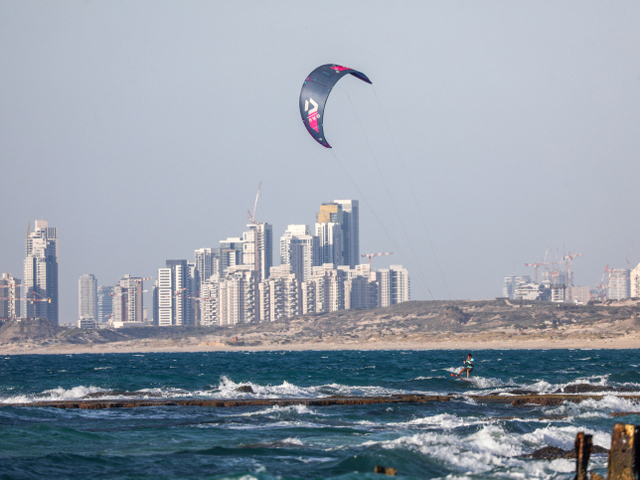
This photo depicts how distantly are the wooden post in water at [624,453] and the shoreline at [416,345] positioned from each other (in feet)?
367

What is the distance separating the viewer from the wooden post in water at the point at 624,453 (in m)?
10.4

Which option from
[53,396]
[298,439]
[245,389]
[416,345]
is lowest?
[416,345]

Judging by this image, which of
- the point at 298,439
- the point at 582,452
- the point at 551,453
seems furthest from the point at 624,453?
the point at 298,439

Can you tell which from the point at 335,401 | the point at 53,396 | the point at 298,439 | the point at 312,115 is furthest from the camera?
the point at 312,115

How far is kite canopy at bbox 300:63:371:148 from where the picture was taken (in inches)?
1395

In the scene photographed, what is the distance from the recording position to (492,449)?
18.3m

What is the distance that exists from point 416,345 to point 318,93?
117m

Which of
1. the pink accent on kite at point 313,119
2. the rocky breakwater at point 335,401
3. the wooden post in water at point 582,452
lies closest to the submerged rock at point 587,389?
the rocky breakwater at point 335,401

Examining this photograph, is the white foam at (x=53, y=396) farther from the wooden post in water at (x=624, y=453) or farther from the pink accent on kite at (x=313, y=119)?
the wooden post in water at (x=624, y=453)

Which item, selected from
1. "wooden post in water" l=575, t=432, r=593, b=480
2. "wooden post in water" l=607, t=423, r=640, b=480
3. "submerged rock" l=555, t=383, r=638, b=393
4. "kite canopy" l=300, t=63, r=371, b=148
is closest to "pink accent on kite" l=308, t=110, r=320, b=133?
"kite canopy" l=300, t=63, r=371, b=148

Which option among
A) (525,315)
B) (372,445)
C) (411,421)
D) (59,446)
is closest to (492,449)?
(372,445)

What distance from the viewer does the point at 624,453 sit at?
34.8ft

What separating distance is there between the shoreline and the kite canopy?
92561 mm

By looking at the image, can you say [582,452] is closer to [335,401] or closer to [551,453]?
[551,453]
